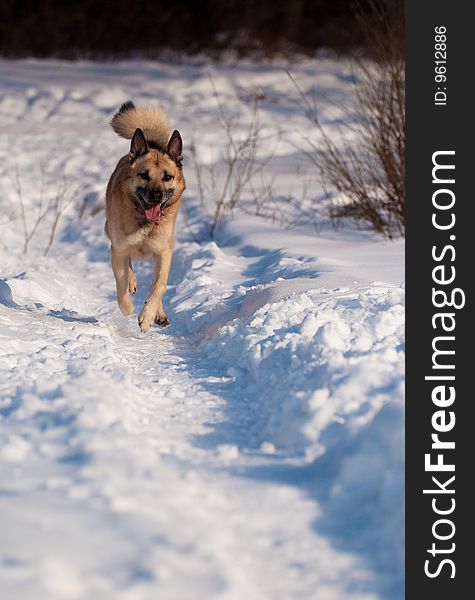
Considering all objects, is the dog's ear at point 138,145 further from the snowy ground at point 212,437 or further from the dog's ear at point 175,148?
the snowy ground at point 212,437

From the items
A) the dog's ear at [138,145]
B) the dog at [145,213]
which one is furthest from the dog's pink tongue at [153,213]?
the dog's ear at [138,145]

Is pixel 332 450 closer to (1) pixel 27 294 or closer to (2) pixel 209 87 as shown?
(1) pixel 27 294

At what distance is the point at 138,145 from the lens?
5.38 meters

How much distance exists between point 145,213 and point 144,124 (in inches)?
36.3

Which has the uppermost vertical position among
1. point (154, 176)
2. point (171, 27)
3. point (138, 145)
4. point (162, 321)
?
point (171, 27)

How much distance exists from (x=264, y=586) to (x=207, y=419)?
3.72 feet

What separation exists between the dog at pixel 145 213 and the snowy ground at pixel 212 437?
0.20m

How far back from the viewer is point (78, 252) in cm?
770

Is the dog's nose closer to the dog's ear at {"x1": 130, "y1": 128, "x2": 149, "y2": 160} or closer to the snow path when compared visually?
the dog's ear at {"x1": 130, "y1": 128, "x2": 149, "y2": 160}

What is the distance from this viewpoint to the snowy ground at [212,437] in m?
2.28

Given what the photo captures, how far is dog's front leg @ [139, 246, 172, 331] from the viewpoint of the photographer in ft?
16.7

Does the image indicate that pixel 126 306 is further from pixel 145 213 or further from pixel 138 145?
pixel 138 145

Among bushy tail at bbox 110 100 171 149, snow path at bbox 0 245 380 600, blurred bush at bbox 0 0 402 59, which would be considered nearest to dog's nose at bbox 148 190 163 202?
bushy tail at bbox 110 100 171 149

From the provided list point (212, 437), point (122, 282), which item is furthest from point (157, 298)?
A: point (212, 437)
